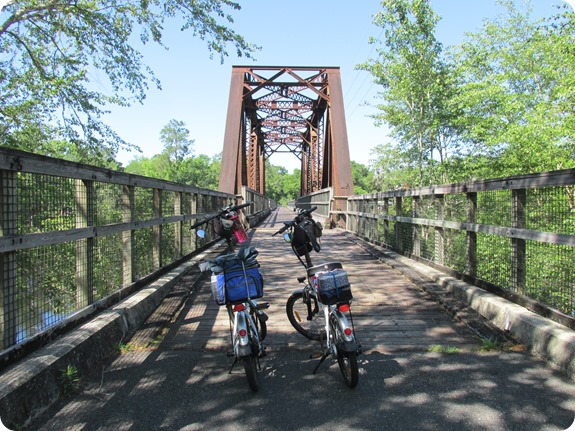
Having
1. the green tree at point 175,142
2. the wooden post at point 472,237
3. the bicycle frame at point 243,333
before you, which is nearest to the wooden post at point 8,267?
the bicycle frame at point 243,333

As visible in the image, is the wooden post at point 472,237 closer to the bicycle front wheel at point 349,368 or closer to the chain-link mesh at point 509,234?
the chain-link mesh at point 509,234

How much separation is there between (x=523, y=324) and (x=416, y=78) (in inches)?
691

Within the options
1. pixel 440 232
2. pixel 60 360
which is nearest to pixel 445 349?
pixel 440 232

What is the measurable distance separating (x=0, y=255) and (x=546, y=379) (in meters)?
3.33

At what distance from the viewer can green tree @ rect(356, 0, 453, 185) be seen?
1745cm

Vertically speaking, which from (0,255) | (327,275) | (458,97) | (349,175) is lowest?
(327,275)

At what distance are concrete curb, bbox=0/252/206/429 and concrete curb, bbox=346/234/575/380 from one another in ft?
10.2

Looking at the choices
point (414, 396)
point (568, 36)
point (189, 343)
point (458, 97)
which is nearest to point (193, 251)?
point (189, 343)

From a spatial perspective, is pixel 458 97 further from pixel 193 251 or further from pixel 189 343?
pixel 189 343

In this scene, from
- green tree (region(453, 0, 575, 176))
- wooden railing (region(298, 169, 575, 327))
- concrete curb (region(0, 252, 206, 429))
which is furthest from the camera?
green tree (region(453, 0, 575, 176))

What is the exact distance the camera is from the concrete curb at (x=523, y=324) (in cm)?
271

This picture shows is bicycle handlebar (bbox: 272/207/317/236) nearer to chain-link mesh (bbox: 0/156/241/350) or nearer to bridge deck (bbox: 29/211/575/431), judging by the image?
bridge deck (bbox: 29/211/575/431)

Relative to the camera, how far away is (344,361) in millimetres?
2680

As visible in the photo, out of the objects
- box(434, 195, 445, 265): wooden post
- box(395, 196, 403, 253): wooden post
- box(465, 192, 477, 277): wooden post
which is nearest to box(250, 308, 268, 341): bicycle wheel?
box(465, 192, 477, 277): wooden post
